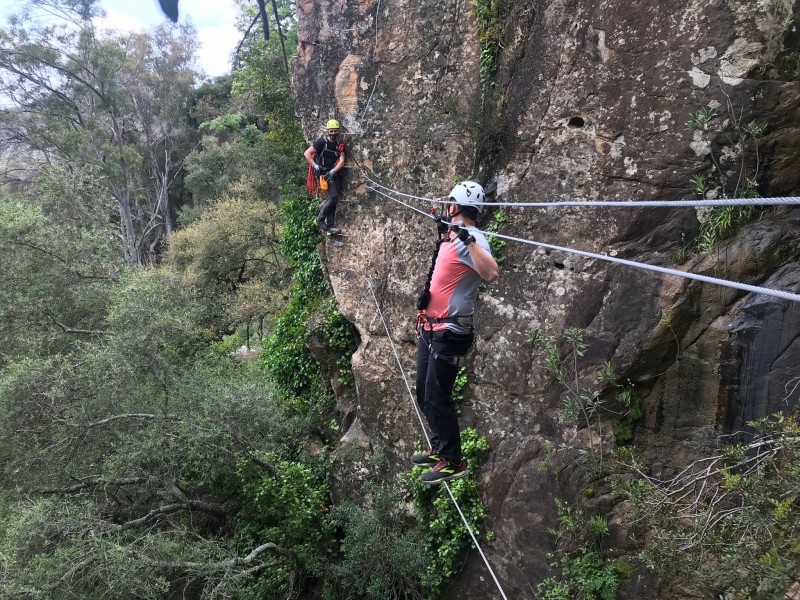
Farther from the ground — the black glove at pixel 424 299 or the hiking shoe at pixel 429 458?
the black glove at pixel 424 299

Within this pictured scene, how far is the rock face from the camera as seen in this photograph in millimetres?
4891

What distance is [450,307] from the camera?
4.43m

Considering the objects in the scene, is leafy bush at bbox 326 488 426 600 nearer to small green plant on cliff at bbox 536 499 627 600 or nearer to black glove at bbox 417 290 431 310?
small green plant on cliff at bbox 536 499 627 600

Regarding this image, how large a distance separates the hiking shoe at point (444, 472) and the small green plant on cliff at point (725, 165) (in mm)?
Answer: 2807

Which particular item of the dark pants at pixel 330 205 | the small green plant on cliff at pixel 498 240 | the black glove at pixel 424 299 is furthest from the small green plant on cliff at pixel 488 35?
the black glove at pixel 424 299

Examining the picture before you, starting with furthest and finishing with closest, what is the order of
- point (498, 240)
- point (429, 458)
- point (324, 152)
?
point (324, 152), point (498, 240), point (429, 458)

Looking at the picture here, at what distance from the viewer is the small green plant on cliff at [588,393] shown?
17.6 feet

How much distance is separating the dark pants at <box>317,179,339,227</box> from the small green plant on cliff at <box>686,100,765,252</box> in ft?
15.7

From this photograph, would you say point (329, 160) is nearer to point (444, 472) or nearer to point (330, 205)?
point (330, 205)

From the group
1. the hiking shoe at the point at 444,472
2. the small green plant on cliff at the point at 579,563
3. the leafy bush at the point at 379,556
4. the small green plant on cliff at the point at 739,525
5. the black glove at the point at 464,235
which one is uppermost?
the black glove at the point at 464,235

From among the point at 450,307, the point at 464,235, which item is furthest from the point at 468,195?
the point at 450,307

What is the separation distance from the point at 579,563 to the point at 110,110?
1023 inches

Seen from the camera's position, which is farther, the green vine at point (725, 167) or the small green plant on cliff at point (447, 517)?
the small green plant on cliff at point (447, 517)

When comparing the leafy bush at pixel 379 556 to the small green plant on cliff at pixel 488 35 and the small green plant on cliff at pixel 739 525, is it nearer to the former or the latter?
the small green plant on cliff at pixel 739 525
